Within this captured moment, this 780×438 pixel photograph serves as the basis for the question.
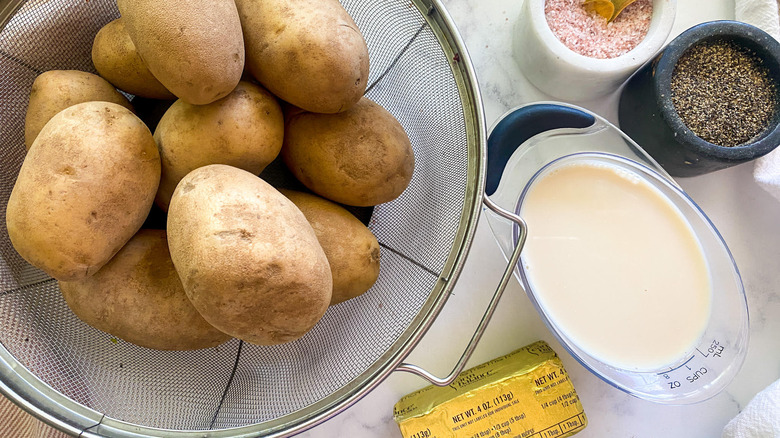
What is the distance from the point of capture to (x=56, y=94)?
1.90 feet

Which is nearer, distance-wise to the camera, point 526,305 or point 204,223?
point 204,223

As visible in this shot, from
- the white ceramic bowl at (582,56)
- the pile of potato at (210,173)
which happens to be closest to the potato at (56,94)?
the pile of potato at (210,173)

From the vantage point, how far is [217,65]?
1.63 ft

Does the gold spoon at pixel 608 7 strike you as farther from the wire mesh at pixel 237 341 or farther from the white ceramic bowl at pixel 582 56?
the wire mesh at pixel 237 341

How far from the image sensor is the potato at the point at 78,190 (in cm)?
50

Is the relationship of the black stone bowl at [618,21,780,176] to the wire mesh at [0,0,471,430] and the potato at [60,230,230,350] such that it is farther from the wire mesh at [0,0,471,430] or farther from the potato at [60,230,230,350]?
the potato at [60,230,230,350]

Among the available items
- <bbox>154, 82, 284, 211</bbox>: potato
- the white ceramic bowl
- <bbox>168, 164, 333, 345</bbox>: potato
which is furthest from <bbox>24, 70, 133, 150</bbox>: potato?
the white ceramic bowl

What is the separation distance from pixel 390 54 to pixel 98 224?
457 mm

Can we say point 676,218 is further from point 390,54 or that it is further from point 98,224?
point 98,224

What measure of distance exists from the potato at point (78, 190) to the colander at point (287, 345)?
7.0 inches

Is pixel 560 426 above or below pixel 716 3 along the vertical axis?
below

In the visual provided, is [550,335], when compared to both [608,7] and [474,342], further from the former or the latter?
[608,7]

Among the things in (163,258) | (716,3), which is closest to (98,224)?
Result: (163,258)

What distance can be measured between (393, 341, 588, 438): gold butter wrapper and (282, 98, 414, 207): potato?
33 cm
